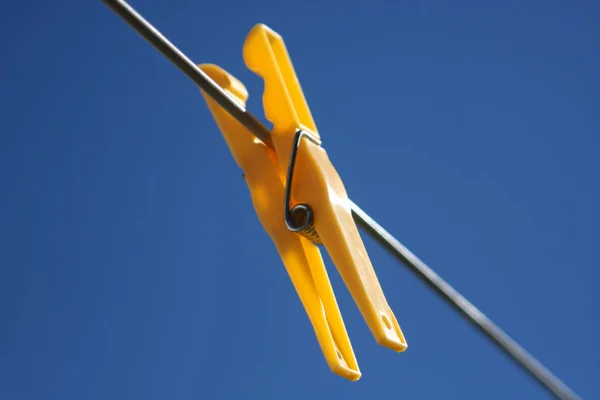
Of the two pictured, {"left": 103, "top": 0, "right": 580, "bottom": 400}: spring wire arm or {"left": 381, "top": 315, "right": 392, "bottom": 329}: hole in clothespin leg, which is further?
{"left": 381, "top": 315, "right": 392, "bottom": 329}: hole in clothespin leg

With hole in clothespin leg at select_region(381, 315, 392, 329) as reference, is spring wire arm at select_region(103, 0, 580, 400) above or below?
above

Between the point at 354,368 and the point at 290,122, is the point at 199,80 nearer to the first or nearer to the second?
the point at 290,122

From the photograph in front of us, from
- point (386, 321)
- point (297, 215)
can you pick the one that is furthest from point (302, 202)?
point (386, 321)

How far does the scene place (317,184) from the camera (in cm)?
85

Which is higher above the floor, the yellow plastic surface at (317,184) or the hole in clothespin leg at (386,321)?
the yellow plastic surface at (317,184)

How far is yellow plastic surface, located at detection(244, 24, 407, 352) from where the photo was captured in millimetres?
814

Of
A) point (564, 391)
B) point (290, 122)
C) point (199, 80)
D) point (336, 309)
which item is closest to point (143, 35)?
point (199, 80)

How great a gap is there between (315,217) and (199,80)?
18 cm

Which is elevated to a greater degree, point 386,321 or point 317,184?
point 317,184

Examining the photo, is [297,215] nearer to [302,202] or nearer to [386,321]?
[302,202]

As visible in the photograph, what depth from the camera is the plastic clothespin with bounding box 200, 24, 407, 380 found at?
83 cm

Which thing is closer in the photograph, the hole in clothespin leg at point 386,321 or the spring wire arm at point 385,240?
the spring wire arm at point 385,240

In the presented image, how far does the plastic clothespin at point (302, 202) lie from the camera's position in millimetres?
830

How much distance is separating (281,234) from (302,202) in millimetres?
52
